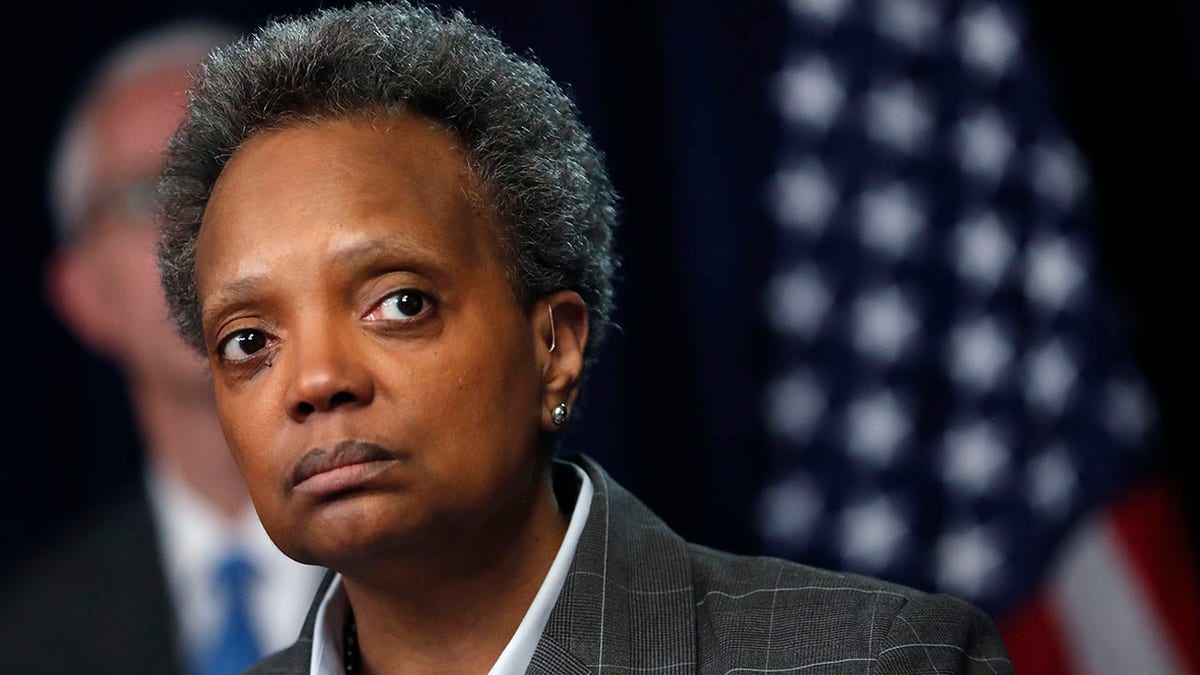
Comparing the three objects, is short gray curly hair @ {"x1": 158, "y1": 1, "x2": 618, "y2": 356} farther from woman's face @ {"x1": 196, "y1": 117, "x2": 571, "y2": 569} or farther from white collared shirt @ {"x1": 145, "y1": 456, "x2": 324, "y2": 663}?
white collared shirt @ {"x1": 145, "y1": 456, "x2": 324, "y2": 663}

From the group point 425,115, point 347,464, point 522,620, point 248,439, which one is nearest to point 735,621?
point 522,620

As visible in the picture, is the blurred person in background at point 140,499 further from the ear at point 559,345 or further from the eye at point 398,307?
the eye at point 398,307

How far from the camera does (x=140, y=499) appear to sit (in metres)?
3.48

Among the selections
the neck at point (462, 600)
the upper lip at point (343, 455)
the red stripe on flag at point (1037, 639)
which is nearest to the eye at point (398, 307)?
the upper lip at point (343, 455)

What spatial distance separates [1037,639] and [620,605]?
1.93 metres

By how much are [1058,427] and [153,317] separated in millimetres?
2229

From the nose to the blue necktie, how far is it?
1.97m

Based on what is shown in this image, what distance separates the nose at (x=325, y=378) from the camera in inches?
63.5

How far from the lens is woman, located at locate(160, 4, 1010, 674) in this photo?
5.43 ft

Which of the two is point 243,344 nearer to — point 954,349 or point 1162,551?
point 954,349

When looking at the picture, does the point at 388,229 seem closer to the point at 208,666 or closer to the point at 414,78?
the point at 414,78

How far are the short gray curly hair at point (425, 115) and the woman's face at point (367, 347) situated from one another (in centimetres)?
5

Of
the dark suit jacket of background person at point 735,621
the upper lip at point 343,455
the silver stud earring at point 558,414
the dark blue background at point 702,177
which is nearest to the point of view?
the upper lip at point 343,455

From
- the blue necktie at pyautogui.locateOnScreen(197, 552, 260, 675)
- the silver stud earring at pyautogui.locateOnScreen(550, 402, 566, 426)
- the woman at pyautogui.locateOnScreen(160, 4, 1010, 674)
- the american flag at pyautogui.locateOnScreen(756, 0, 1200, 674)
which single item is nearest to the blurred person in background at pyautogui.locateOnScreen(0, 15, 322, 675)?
the blue necktie at pyautogui.locateOnScreen(197, 552, 260, 675)
